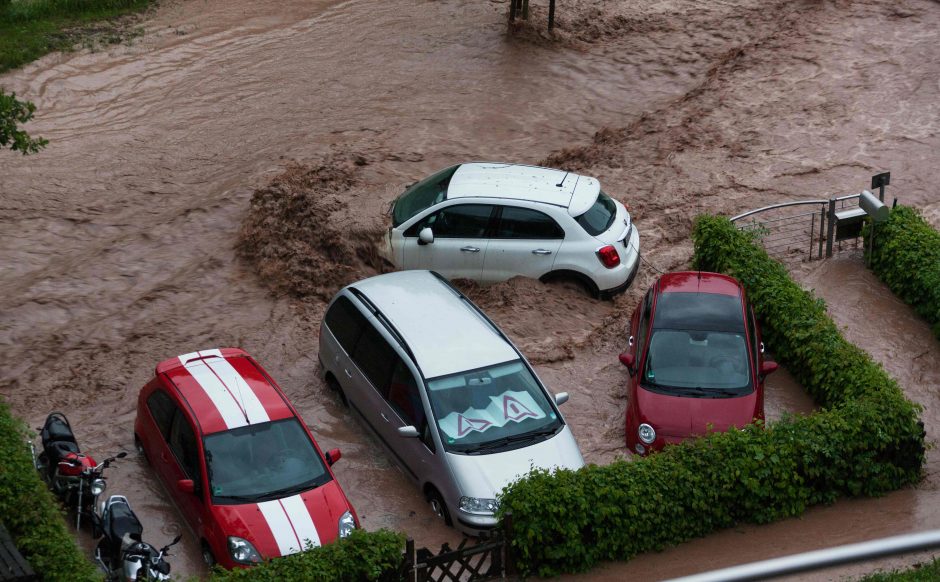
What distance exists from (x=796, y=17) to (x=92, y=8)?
1777 cm

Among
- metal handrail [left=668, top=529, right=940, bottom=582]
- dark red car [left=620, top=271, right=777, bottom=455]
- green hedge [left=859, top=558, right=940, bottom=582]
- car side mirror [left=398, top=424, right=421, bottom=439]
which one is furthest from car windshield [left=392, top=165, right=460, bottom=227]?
metal handrail [left=668, top=529, right=940, bottom=582]

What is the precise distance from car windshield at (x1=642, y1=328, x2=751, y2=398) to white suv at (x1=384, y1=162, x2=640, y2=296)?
2.34 m

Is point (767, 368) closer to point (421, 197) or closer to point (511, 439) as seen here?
point (511, 439)

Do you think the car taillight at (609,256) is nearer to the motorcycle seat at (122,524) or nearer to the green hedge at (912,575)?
the green hedge at (912,575)

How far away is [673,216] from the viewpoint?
704 inches

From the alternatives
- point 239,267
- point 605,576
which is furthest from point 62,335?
point 605,576

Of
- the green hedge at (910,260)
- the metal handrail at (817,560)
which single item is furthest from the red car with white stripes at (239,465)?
the green hedge at (910,260)

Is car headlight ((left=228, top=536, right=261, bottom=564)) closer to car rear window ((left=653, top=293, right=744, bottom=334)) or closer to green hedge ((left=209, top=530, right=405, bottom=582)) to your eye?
green hedge ((left=209, top=530, right=405, bottom=582))

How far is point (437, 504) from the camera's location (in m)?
11.3

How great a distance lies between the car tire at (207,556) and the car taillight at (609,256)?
6876 mm

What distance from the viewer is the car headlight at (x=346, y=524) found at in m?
10.3

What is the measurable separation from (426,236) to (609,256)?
2.60m

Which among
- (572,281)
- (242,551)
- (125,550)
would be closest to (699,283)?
(572,281)

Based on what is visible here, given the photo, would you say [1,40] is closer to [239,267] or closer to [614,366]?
[239,267]
